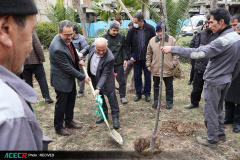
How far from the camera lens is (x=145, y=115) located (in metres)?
4.14

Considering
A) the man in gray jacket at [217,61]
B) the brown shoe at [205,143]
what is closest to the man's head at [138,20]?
the man in gray jacket at [217,61]

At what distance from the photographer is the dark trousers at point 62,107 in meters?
3.13

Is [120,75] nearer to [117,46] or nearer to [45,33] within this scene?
[117,46]

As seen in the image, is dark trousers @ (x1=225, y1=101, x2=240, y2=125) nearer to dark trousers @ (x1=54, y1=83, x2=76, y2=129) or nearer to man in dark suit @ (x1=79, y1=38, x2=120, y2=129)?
man in dark suit @ (x1=79, y1=38, x2=120, y2=129)

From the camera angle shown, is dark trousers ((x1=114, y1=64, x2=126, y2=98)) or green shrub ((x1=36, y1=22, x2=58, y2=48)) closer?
dark trousers ((x1=114, y1=64, x2=126, y2=98))

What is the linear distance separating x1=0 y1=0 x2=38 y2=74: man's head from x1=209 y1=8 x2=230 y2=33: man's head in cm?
260

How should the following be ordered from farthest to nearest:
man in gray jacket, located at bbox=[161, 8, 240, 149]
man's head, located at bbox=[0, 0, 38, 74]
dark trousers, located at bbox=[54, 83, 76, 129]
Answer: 1. dark trousers, located at bbox=[54, 83, 76, 129]
2. man in gray jacket, located at bbox=[161, 8, 240, 149]
3. man's head, located at bbox=[0, 0, 38, 74]

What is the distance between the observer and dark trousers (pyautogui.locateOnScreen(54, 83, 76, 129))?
3.13m

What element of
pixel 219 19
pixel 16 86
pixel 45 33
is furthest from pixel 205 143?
pixel 45 33

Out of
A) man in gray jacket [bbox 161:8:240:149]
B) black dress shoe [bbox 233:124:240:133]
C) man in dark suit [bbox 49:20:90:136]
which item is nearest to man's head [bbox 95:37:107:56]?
man in dark suit [bbox 49:20:90:136]

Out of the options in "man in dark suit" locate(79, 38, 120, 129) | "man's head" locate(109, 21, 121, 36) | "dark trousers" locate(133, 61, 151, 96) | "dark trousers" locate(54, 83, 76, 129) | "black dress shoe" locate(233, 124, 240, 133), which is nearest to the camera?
"dark trousers" locate(54, 83, 76, 129)

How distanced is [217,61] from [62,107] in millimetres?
2548

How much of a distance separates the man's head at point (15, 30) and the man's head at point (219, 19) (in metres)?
2.60

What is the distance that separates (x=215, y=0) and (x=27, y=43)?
206 inches
